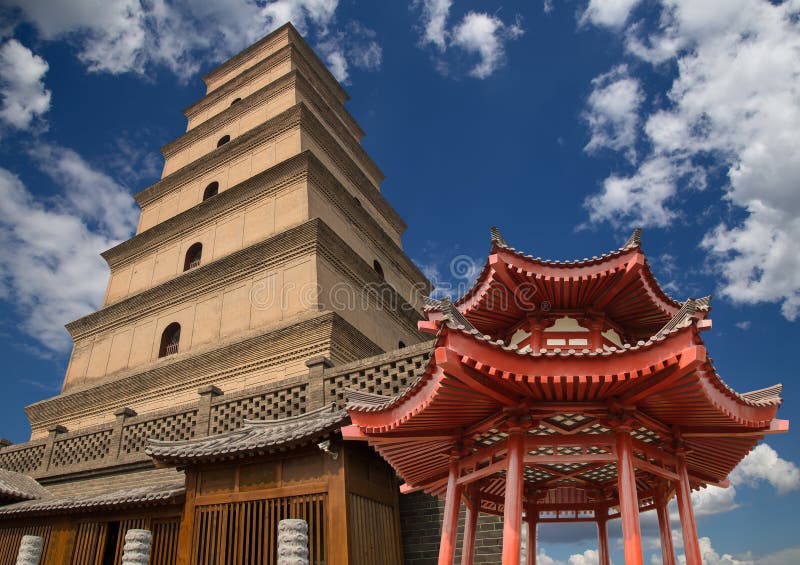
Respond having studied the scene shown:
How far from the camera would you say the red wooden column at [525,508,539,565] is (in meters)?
8.85

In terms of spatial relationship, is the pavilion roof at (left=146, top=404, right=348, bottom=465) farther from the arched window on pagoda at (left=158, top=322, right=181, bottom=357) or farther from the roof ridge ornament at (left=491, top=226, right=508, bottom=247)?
the arched window on pagoda at (left=158, top=322, right=181, bottom=357)

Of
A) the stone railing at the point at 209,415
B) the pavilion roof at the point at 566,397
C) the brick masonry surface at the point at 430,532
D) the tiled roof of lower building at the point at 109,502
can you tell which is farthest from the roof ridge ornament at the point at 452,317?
the tiled roof of lower building at the point at 109,502

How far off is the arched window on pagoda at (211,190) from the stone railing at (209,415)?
26.8 feet

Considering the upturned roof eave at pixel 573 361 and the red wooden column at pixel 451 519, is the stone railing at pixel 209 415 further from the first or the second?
the upturned roof eave at pixel 573 361

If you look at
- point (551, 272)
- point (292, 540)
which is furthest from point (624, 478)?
point (292, 540)

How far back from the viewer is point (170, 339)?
17.1 metres

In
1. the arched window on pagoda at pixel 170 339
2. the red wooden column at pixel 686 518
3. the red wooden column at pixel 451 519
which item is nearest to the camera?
the red wooden column at pixel 686 518

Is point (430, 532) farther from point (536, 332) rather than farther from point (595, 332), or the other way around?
point (595, 332)

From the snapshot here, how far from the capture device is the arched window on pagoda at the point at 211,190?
19.7 metres

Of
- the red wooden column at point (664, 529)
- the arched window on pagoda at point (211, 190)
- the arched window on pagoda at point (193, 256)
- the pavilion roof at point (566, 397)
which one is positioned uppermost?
the arched window on pagoda at point (211, 190)

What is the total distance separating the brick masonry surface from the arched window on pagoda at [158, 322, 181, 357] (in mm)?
9748

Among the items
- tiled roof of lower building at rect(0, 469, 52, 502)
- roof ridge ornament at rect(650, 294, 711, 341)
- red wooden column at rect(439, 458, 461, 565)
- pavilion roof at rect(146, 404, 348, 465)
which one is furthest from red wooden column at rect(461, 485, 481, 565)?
tiled roof of lower building at rect(0, 469, 52, 502)

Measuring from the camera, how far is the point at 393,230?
2223 centimetres

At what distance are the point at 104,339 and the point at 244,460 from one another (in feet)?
37.1
